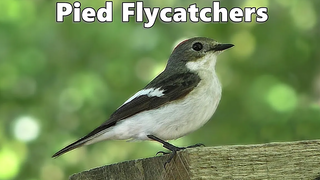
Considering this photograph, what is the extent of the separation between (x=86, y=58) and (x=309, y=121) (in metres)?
3.64

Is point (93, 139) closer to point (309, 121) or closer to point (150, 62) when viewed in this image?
point (309, 121)

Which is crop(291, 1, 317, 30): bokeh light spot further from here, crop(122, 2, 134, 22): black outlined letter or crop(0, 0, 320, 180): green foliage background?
crop(122, 2, 134, 22): black outlined letter

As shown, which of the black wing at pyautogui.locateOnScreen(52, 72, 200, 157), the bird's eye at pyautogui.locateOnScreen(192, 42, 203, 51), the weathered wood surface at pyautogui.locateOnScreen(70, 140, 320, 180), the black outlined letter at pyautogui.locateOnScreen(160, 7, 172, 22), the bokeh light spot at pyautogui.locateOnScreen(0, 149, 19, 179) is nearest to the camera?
the weathered wood surface at pyautogui.locateOnScreen(70, 140, 320, 180)

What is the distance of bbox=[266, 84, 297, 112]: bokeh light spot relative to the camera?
7.39 meters

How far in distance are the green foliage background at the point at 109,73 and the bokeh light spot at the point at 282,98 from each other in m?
0.01

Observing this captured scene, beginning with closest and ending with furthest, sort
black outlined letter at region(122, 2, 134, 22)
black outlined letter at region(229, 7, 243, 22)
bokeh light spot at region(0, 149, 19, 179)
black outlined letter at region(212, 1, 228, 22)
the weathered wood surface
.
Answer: the weathered wood surface, bokeh light spot at region(0, 149, 19, 179), black outlined letter at region(229, 7, 243, 22), black outlined letter at region(212, 1, 228, 22), black outlined letter at region(122, 2, 134, 22)

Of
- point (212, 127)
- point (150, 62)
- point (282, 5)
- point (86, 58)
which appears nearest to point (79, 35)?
point (86, 58)

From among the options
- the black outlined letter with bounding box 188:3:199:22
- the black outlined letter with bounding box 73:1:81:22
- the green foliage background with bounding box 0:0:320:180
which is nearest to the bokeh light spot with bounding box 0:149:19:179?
the green foliage background with bounding box 0:0:320:180

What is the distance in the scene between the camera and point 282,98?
297 inches

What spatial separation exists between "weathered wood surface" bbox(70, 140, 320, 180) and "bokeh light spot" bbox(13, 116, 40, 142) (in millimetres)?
4670

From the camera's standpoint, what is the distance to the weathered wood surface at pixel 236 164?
2783 mm

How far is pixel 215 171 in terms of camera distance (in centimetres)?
283

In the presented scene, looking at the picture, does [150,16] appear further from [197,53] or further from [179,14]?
[197,53]

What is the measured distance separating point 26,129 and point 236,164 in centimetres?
545
